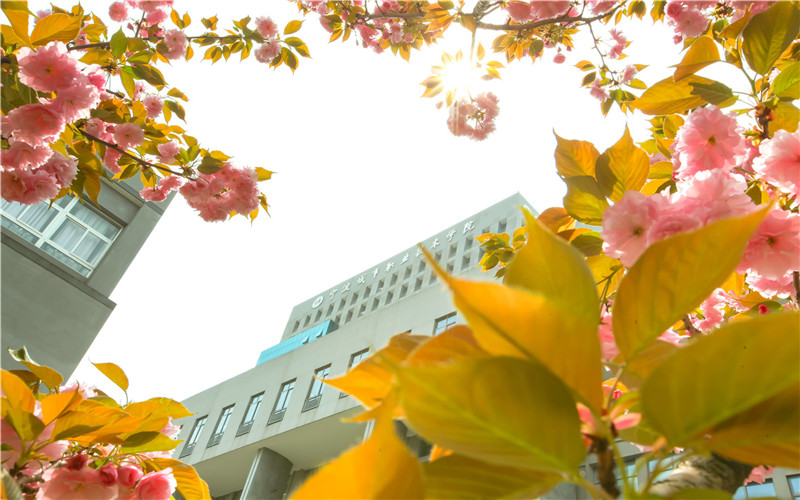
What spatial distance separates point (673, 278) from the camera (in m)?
0.30

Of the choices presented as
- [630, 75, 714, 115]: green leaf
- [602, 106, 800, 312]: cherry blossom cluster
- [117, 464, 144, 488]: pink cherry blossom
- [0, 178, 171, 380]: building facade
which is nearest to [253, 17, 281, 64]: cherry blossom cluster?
[0, 178, 171, 380]: building facade

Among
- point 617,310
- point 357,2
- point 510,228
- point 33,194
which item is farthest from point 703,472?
point 510,228

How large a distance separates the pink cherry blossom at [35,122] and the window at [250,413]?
45.7ft

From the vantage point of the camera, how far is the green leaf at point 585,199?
72cm

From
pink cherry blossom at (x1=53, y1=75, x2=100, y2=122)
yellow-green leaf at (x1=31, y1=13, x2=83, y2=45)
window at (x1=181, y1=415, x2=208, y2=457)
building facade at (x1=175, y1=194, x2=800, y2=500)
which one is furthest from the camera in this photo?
window at (x1=181, y1=415, x2=208, y2=457)

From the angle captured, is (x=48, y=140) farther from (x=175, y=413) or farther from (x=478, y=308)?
(x=478, y=308)

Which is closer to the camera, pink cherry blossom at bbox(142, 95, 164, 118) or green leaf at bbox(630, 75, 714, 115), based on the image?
green leaf at bbox(630, 75, 714, 115)

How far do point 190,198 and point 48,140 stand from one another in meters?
0.79

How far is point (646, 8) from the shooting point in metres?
2.49

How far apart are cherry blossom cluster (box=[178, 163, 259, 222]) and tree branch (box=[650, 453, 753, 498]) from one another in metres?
2.37

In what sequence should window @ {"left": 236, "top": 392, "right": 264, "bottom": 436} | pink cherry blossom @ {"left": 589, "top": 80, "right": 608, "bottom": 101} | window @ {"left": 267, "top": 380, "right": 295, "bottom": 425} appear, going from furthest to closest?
window @ {"left": 236, "top": 392, "right": 264, "bottom": 436}
window @ {"left": 267, "top": 380, "right": 295, "bottom": 425}
pink cherry blossom @ {"left": 589, "top": 80, "right": 608, "bottom": 101}

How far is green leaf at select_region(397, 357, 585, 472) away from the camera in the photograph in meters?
0.22

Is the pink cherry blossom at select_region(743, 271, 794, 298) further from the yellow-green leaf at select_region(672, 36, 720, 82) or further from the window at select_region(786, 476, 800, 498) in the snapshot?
the window at select_region(786, 476, 800, 498)

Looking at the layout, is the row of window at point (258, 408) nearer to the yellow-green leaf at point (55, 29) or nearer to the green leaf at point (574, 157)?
the yellow-green leaf at point (55, 29)
